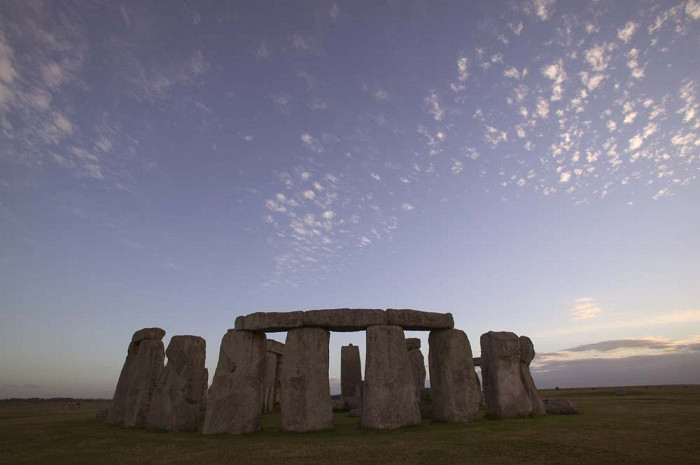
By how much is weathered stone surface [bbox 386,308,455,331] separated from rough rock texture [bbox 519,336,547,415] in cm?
257

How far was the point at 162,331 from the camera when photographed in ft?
41.0

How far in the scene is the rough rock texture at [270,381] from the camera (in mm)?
16766

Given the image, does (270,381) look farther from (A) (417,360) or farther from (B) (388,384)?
(B) (388,384)

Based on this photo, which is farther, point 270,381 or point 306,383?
point 270,381

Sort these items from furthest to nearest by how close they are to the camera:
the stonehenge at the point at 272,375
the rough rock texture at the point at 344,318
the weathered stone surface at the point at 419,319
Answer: the stonehenge at the point at 272,375, the weathered stone surface at the point at 419,319, the rough rock texture at the point at 344,318

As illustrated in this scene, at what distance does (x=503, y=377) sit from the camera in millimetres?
10969

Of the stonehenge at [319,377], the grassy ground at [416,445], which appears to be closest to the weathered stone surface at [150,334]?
the stonehenge at [319,377]

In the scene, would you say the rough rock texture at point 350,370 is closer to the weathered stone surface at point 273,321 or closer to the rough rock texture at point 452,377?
the rough rock texture at point 452,377

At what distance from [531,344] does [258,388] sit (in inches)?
321

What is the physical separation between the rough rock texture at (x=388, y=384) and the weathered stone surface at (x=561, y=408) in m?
4.44

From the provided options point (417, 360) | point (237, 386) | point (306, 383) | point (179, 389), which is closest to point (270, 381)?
point (417, 360)

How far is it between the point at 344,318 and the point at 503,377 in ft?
15.7

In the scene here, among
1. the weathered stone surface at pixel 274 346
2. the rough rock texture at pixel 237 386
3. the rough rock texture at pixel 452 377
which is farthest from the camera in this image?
the weathered stone surface at pixel 274 346

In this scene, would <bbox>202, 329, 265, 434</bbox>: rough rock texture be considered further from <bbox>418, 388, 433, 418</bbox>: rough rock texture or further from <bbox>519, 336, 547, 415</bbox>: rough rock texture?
<bbox>519, 336, 547, 415</bbox>: rough rock texture
